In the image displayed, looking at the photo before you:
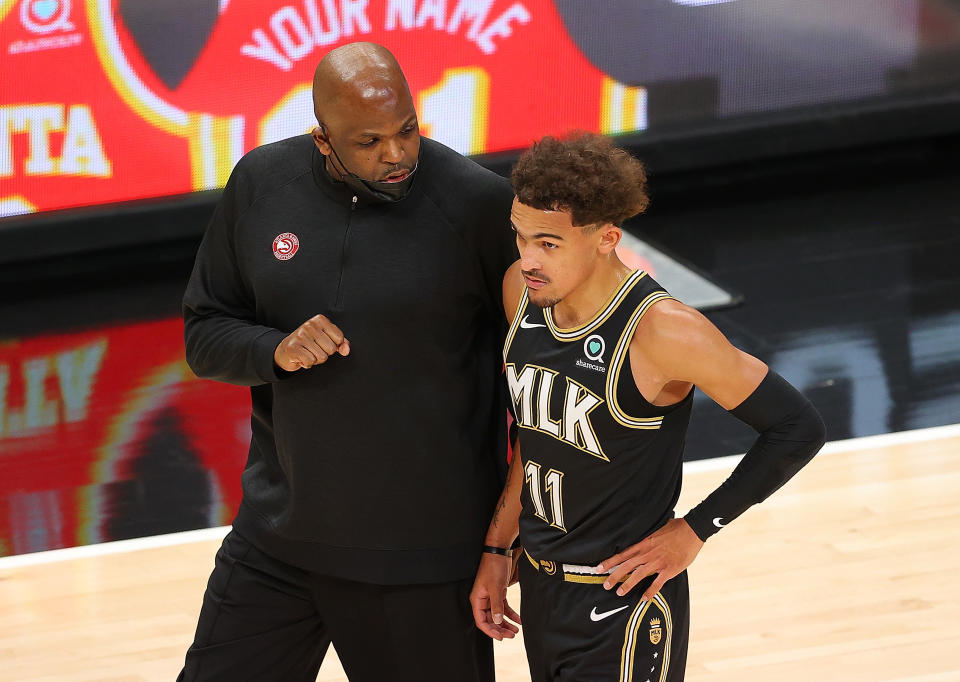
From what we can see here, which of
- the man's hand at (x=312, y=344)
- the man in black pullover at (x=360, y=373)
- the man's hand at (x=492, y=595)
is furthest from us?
the man's hand at (x=492, y=595)

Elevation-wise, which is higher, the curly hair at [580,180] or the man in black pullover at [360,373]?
the curly hair at [580,180]

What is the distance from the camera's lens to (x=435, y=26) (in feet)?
25.0

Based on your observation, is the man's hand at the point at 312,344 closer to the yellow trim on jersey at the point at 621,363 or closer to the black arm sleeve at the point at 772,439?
→ the yellow trim on jersey at the point at 621,363

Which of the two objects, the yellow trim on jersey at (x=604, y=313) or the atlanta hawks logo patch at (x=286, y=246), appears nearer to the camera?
the yellow trim on jersey at (x=604, y=313)

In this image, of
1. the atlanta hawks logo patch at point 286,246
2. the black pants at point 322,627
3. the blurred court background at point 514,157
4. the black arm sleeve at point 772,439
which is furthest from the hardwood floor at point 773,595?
the atlanta hawks logo patch at point 286,246

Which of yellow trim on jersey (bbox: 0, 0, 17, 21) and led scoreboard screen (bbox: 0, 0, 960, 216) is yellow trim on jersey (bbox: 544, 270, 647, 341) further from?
yellow trim on jersey (bbox: 0, 0, 17, 21)

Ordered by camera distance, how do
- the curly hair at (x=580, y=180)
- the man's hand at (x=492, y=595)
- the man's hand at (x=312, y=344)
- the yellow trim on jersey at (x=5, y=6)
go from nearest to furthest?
the curly hair at (x=580, y=180) < the man's hand at (x=312, y=344) < the man's hand at (x=492, y=595) < the yellow trim on jersey at (x=5, y=6)

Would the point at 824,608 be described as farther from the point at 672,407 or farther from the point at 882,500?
the point at 672,407

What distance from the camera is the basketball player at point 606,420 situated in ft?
8.37

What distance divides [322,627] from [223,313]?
68cm

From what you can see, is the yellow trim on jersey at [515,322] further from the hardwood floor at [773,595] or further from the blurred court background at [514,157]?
the blurred court background at [514,157]

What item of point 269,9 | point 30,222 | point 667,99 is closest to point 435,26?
point 269,9

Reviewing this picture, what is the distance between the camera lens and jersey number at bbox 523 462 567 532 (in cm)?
267

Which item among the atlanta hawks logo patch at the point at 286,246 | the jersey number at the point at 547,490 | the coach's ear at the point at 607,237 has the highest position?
the coach's ear at the point at 607,237
